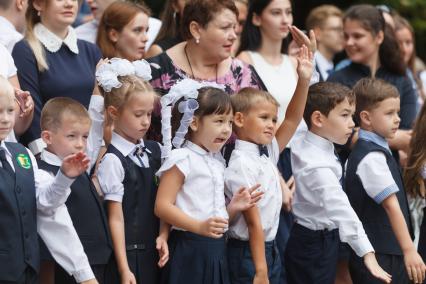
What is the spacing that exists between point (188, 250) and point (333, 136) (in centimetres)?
121

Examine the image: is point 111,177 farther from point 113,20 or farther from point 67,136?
point 113,20

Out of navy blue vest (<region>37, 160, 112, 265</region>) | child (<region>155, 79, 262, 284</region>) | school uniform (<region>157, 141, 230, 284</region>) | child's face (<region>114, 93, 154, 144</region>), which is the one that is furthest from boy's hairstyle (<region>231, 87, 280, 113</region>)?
navy blue vest (<region>37, 160, 112, 265</region>)

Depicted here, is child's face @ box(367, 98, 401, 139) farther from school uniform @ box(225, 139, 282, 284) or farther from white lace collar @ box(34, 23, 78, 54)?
white lace collar @ box(34, 23, 78, 54)

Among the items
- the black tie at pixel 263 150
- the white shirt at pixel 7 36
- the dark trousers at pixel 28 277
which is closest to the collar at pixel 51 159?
the dark trousers at pixel 28 277

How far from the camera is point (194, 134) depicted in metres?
5.40

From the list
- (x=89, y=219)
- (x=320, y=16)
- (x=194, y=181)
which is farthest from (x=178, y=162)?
(x=320, y=16)

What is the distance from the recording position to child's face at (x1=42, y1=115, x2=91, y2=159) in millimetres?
4969

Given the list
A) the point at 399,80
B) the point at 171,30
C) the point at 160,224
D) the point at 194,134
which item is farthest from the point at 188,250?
the point at 399,80

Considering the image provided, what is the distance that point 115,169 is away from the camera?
5195 mm

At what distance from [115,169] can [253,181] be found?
78 cm

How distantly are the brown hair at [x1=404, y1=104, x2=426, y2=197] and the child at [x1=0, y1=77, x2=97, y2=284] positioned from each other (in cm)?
247

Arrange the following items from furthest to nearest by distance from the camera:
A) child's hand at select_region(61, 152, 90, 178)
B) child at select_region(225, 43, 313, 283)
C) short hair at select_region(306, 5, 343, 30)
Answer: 1. short hair at select_region(306, 5, 343, 30)
2. child at select_region(225, 43, 313, 283)
3. child's hand at select_region(61, 152, 90, 178)

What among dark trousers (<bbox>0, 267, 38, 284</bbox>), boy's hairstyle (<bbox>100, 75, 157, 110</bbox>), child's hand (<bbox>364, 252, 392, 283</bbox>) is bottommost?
child's hand (<bbox>364, 252, 392, 283</bbox>)

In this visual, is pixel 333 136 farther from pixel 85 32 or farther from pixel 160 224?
pixel 85 32
